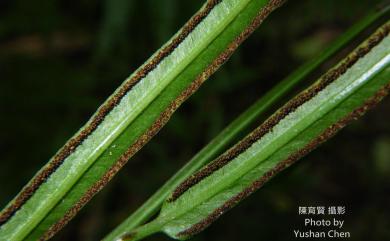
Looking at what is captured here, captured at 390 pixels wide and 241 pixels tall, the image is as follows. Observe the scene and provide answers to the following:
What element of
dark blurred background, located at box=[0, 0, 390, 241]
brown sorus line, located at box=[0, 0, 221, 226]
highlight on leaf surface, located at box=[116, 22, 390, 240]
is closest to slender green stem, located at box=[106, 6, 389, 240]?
highlight on leaf surface, located at box=[116, 22, 390, 240]

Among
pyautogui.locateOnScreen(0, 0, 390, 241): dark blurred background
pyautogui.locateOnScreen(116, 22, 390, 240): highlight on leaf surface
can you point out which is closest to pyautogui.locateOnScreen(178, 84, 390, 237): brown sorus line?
pyautogui.locateOnScreen(116, 22, 390, 240): highlight on leaf surface

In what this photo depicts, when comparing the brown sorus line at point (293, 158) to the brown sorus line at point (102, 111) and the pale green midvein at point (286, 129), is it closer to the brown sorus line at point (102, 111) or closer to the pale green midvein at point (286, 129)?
the pale green midvein at point (286, 129)

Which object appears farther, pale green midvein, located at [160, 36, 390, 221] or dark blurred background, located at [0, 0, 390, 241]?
dark blurred background, located at [0, 0, 390, 241]

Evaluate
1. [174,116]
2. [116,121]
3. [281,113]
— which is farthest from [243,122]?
[174,116]

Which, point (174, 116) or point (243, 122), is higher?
point (174, 116)

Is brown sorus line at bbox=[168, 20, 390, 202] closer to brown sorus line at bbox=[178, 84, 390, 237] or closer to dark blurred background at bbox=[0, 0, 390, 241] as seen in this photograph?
brown sorus line at bbox=[178, 84, 390, 237]

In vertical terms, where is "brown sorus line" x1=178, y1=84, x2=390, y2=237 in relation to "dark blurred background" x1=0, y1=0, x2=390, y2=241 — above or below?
below

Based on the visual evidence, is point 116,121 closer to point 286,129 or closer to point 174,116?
point 286,129
